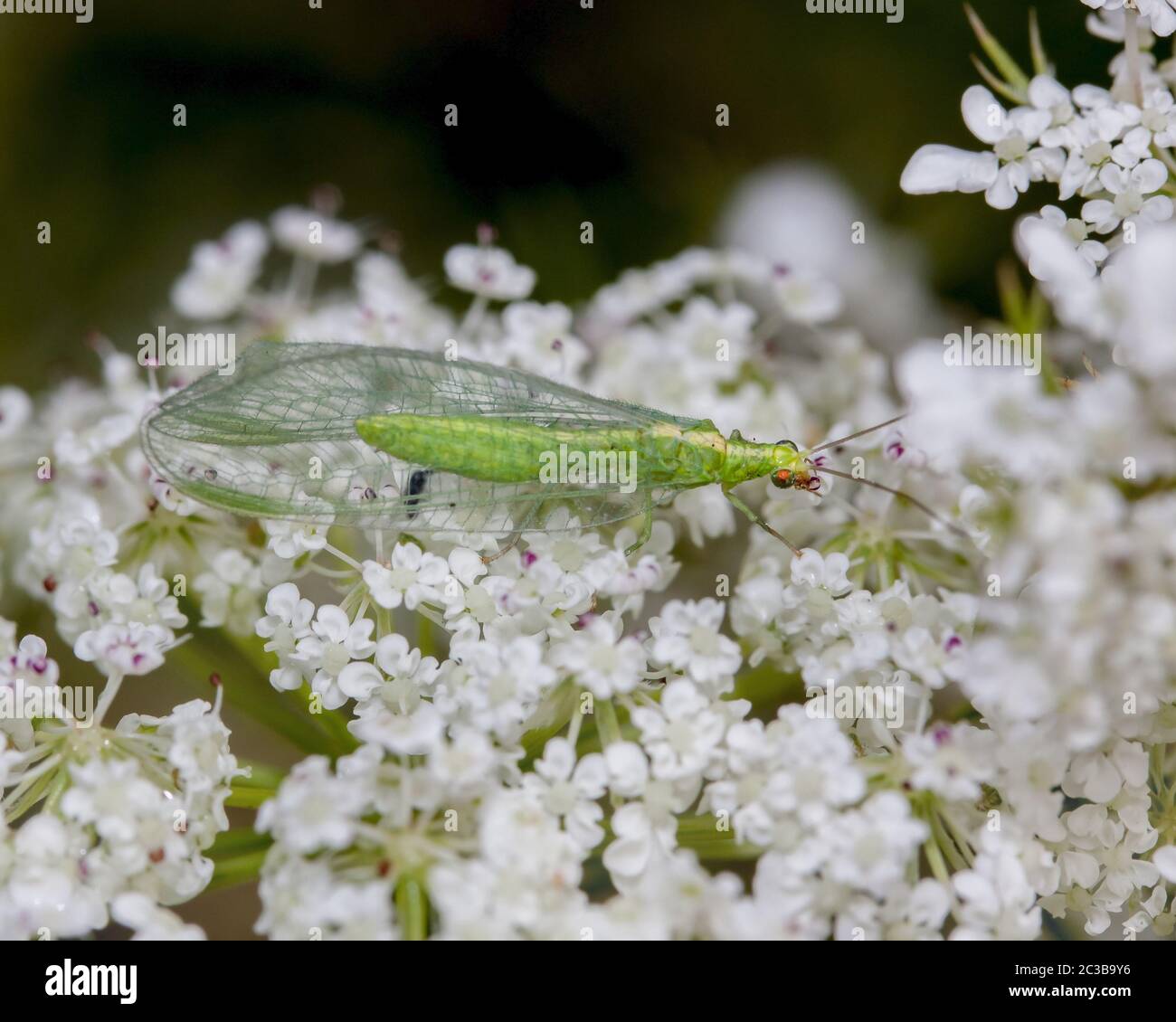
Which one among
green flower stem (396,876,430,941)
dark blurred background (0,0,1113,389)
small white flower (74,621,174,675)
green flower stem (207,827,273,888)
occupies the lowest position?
green flower stem (396,876,430,941)

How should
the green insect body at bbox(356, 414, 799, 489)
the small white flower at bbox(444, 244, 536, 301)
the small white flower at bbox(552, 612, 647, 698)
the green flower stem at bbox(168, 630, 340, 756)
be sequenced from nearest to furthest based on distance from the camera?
the small white flower at bbox(552, 612, 647, 698) < the green flower stem at bbox(168, 630, 340, 756) < the green insect body at bbox(356, 414, 799, 489) < the small white flower at bbox(444, 244, 536, 301)

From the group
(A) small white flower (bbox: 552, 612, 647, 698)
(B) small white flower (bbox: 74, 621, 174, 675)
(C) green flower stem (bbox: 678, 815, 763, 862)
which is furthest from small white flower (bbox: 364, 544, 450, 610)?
(C) green flower stem (bbox: 678, 815, 763, 862)

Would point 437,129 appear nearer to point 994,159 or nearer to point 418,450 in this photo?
point 418,450

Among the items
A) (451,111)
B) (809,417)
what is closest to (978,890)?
(809,417)

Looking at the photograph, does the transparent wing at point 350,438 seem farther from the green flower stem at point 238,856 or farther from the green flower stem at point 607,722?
the green flower stem at point 238,856

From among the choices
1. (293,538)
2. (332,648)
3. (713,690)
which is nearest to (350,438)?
(293,538)

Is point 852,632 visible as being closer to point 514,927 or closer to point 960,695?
point 960,695

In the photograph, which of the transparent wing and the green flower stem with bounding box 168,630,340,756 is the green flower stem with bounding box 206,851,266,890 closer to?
the green flower stem with bounding box 168,630,340,756

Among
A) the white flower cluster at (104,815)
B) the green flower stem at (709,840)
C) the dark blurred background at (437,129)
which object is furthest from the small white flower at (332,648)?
the dark blurred background at (437,129)
